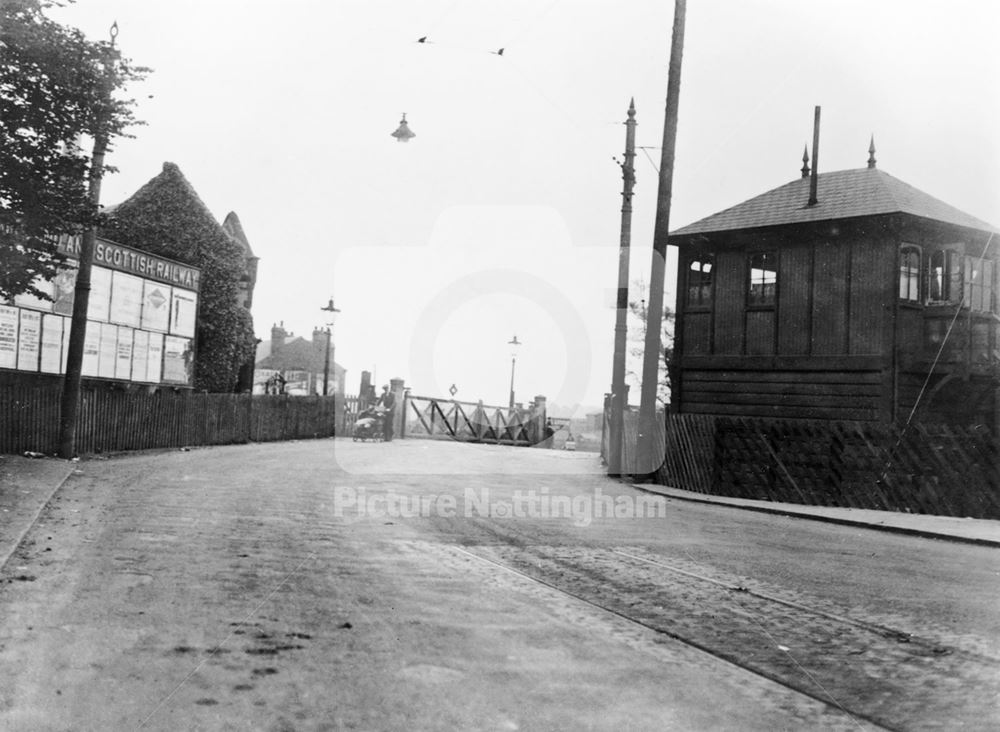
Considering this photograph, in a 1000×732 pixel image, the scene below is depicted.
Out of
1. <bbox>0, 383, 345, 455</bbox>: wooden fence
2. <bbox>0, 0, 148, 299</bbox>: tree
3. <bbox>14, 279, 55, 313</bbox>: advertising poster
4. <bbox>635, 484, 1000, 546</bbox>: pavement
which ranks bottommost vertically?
<bbox>635, 484, 1000, 546</bbox>: pavement

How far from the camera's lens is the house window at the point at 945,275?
20.1 metres

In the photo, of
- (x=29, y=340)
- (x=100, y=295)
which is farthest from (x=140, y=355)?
(x=29, y=340)

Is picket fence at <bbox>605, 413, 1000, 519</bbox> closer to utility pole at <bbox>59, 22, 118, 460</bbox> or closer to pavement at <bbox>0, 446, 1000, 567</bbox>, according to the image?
pavement at <bbox>0, 446, 1000, 567</bbox>

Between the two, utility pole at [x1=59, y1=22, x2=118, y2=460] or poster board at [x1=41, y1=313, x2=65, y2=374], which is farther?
poster board at [x1=41, y1=313, x2=65, y2=374]

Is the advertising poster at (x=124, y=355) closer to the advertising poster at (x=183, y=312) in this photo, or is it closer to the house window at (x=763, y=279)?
the advertising poster at (x=183, y=312)

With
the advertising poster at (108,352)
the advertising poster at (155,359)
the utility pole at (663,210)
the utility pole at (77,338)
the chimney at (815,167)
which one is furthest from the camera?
the advertising poster at (155,359)

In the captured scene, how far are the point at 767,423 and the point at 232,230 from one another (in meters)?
38.9

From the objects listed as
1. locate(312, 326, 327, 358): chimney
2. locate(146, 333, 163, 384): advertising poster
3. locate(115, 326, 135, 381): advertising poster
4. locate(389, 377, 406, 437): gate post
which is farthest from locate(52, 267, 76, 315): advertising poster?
locate(312, 326, 327, 358): chimney

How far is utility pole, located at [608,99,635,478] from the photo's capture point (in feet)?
65.8

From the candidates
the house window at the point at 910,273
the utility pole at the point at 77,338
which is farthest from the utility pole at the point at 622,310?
the utility pole at the point at 77,338

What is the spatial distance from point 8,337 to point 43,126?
10.5 metres

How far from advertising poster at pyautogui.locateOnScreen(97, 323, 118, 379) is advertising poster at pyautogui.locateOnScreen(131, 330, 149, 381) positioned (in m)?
0.69

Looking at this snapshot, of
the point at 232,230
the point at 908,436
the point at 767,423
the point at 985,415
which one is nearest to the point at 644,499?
the point at 767,423

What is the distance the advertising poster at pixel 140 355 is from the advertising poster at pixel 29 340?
3.15 m
